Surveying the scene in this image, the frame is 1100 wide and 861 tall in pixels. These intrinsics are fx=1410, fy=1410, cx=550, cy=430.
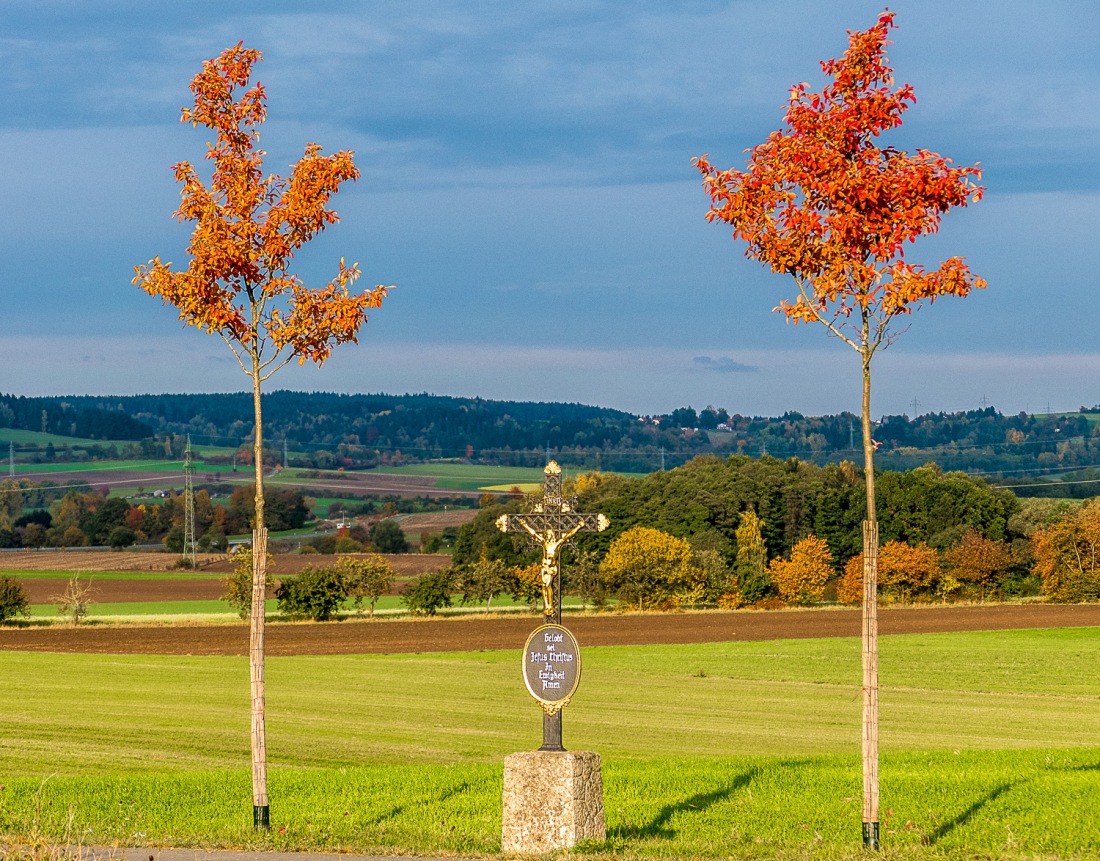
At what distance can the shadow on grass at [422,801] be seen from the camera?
672 inches

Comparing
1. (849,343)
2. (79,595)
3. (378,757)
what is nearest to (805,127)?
(849,343)

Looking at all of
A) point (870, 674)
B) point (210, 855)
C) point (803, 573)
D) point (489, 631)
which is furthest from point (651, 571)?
point (870, 674)

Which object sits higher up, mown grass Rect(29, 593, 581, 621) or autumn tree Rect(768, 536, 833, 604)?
autumn tree Rect(768, 536, 833, 604)

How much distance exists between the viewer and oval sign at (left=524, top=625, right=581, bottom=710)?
14977 millimetres

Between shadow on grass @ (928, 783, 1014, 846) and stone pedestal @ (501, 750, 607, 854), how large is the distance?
3.68 metres

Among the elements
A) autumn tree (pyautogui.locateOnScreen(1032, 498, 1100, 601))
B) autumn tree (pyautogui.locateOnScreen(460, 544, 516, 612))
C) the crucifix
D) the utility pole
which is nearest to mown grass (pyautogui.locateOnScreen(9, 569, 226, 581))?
the utility pole

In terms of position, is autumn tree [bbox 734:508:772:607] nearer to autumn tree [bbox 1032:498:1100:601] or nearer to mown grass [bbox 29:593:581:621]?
mown grass [bbox 29:593:581:621]

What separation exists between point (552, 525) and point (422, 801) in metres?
5.13

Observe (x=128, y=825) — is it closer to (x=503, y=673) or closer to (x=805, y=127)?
(x=805, y=127)

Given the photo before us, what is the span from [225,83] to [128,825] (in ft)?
28.9

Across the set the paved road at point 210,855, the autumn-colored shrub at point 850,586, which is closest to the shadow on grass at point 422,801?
the paved road at point 210,855

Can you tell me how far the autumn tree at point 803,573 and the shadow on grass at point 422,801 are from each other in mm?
89656

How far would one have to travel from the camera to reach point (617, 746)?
3136 centimetres

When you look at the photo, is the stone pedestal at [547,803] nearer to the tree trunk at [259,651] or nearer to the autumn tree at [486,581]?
the tree trunk at [259,651]
